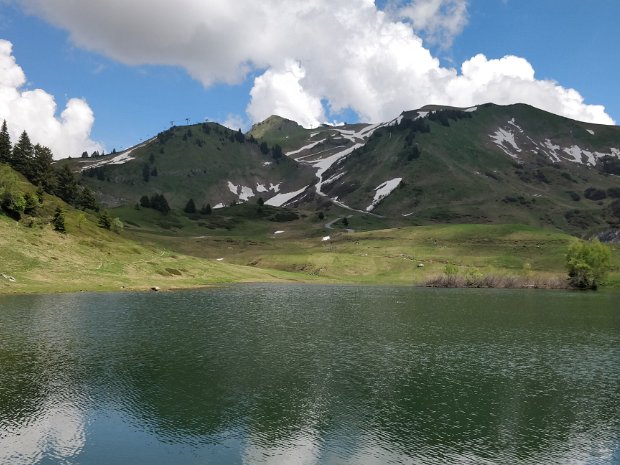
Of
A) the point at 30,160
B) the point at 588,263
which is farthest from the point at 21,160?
the point at 588,263

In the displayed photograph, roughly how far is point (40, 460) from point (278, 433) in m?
12.9

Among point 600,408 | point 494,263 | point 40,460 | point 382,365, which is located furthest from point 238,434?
point 494,263

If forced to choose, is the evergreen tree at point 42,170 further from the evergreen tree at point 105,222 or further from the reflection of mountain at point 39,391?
the reflection of mountain at point 39,391

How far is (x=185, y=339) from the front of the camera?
5912cm

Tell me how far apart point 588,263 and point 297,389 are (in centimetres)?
14333

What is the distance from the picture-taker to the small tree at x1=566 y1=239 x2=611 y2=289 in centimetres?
15212

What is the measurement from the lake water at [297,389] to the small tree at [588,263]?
8144cm

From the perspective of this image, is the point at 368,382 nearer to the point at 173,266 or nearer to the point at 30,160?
the point at 173,266

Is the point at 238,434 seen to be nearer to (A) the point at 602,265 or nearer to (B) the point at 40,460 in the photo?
(B) the point at 40,460

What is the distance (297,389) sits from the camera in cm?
3988

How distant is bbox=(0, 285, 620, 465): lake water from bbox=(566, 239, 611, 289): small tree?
267 feet

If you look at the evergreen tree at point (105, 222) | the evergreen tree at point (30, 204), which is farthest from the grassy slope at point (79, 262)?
the evergreen tree at point (105, 222)

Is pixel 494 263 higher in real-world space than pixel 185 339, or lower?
higher

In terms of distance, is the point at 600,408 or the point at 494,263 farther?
the point at 494,263
